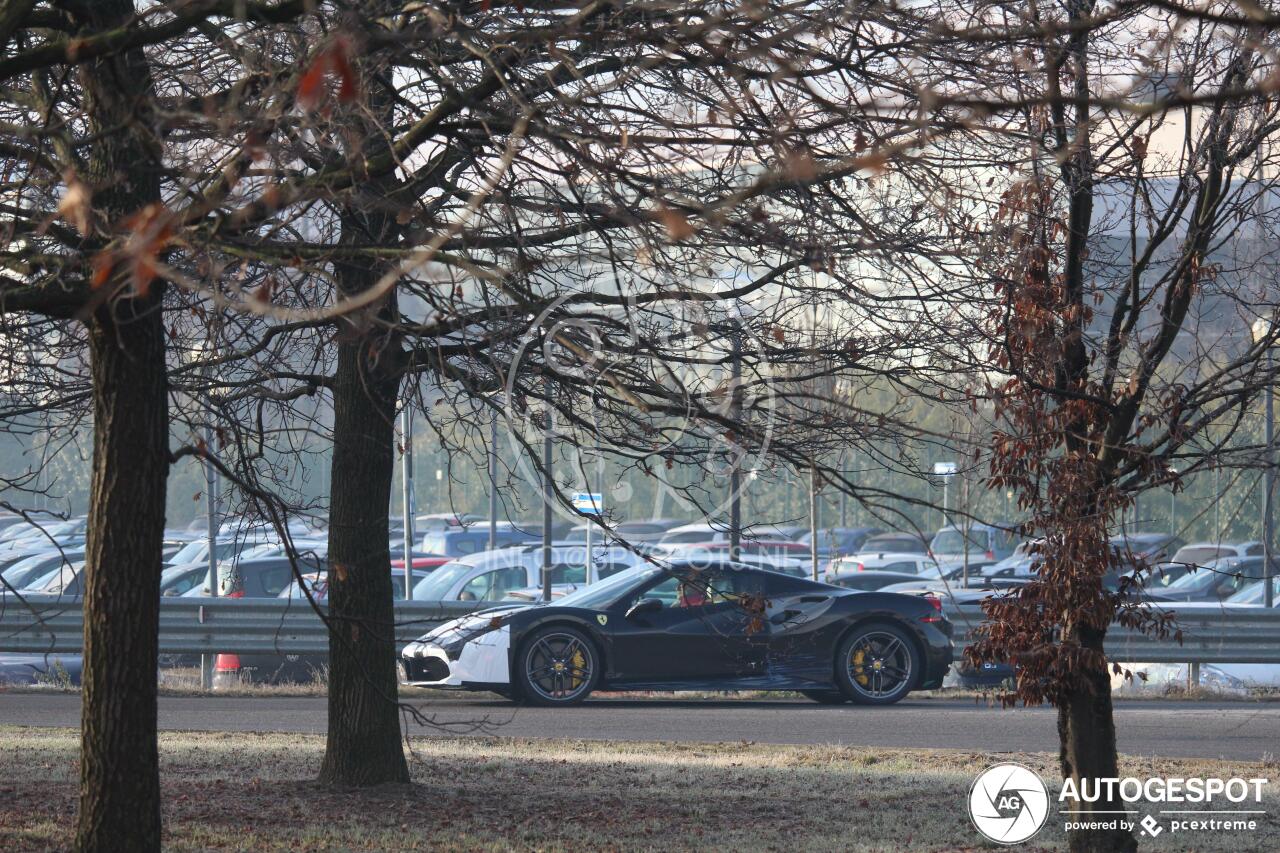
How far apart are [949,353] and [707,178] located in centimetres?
159

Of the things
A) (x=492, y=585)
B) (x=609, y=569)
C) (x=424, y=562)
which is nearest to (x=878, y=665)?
(x=492, y=585)

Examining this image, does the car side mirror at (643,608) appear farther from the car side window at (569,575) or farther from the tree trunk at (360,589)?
the car side window at (569,575)

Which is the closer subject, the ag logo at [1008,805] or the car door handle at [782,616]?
the ag logo at [1008,805]

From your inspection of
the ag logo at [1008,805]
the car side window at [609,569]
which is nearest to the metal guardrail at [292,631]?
the ag logo at [1008,805]

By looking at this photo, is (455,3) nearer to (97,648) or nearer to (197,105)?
(197,105)

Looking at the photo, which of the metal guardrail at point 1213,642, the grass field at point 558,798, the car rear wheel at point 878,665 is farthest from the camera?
the metal guardrail at point 1213,642

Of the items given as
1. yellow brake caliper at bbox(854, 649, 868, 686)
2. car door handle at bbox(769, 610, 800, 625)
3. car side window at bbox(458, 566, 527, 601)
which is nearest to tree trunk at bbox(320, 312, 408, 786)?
car door handle at bbox(769, 610, 800, 625)

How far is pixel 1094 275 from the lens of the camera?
23.1ft

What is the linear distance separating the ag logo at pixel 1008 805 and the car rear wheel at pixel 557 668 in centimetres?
586

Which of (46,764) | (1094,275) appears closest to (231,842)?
(46,764)

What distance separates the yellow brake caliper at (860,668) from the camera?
46.9ft

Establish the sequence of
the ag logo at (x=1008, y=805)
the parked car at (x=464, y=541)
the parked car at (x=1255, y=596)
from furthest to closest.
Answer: the parked car at (x=464, y=541) → the parked car at (x=1255, y=596) → the ag logo at (x=1008, y=805)

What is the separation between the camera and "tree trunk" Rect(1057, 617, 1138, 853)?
259 inches

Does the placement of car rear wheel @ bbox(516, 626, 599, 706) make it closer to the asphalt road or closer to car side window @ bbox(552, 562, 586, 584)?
the asphalt road
